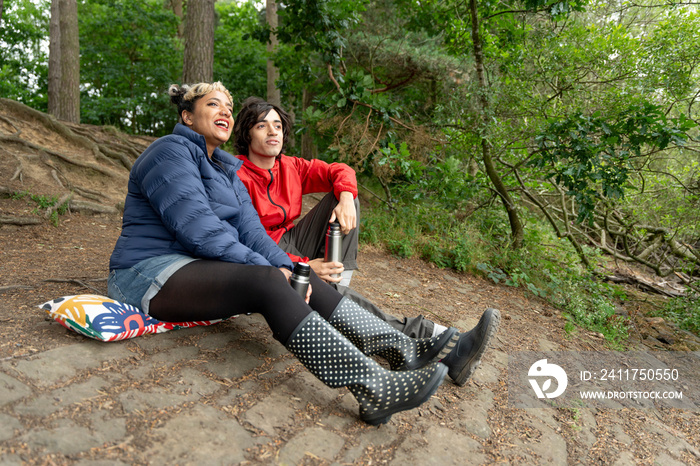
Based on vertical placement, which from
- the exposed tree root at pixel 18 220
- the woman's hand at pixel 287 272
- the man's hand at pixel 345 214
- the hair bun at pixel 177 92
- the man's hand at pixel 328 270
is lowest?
the exposed tree root at pixel 18 220

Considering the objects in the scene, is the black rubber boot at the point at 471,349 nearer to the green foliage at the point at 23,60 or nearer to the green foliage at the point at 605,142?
the green foliage at the point at 605,142

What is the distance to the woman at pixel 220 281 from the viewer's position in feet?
6.03

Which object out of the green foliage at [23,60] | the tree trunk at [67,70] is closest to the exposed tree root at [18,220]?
the tree trunk at [67,70]

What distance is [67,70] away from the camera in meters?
8.83

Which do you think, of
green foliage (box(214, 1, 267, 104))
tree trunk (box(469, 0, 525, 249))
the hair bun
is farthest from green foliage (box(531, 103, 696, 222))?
green foliage (box(214, 1, 267, 104))

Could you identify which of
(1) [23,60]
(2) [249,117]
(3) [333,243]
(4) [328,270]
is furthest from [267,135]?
(1) [23,60]

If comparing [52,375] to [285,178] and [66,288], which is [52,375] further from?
[285,178]

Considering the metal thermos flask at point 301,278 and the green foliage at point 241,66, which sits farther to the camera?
the green foliage at point 241,66

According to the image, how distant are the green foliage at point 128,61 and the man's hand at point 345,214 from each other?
12.9 metres

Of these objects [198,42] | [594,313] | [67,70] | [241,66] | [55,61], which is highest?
[241,66]

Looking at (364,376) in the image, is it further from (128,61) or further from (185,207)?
(128,61)

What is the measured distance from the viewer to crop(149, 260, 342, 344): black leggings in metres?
1.93

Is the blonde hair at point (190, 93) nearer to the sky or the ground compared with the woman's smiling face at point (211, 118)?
nearer to the sky

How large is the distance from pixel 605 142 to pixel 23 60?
18.1m
